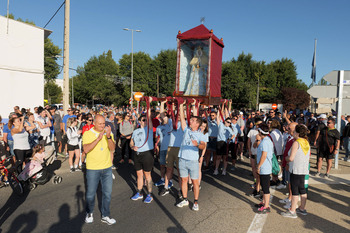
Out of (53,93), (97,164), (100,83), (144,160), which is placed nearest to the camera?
(97,164)

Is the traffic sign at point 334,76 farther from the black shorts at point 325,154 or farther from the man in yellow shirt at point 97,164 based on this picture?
the man in yellow shirt at point 97,164

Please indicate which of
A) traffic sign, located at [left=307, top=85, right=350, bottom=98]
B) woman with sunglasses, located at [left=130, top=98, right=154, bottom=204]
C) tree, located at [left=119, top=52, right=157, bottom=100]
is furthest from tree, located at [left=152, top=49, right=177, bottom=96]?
woman with sunglasses, located at [left=130, top=98, right=154, bottom=204]

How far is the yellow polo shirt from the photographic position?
4.28 meters

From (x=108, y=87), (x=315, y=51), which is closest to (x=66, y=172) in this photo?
(x=315, y=51)

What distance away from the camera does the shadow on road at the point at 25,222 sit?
423cm

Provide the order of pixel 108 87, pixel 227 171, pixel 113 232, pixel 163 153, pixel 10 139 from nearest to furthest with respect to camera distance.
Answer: pixel 113 232, pixel 163 153, pixel 10 139, pixel 227 171, pixel 108 87

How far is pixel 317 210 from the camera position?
16.8ft

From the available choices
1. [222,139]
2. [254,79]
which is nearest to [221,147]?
[222,139]

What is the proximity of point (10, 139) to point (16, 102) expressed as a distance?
45.9 ft

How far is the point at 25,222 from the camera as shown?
4.48m

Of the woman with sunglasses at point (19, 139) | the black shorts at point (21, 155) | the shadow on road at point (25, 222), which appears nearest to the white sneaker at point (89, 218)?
the shadow on road at point (25, 222)

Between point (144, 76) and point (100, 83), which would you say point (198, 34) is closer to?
point (144, 76)

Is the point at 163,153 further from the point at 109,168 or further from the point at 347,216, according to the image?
the point at 347,216

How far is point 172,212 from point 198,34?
19.1ft
